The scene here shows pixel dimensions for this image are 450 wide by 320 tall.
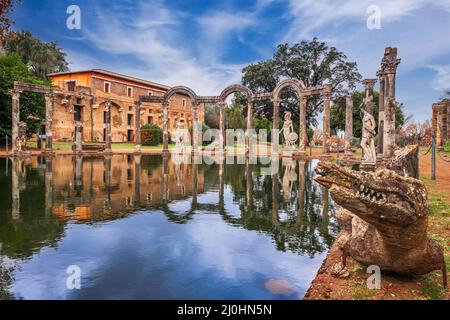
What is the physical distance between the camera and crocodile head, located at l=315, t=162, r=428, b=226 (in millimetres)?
3445

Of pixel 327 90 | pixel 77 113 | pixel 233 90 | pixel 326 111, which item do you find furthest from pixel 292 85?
pixel 77 113

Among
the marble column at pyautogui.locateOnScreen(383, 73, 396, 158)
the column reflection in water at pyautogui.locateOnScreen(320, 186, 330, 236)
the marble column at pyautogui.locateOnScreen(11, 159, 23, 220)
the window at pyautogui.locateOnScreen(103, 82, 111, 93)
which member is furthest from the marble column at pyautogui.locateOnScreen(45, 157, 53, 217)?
the window at pyautogui.locateOnScreen(103, 82, 111, 93)

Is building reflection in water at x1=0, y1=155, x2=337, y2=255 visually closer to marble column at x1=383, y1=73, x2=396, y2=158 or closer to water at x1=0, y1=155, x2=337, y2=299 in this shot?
water at x1=0, y1=155, x2=337, y2=299

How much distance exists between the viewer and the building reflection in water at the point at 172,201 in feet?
23.5

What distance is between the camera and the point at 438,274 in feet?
15.0

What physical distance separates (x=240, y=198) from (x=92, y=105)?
41.2m

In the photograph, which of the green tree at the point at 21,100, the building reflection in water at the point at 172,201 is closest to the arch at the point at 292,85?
the building reflection in water at the point at 172,201

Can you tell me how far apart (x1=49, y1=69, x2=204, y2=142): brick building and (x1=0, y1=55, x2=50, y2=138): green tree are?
20.5ft

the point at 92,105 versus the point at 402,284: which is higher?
the point at 92,105

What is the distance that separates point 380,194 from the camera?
3492mm

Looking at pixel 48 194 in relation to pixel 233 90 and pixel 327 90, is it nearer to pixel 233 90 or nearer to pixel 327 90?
pixel 327 90

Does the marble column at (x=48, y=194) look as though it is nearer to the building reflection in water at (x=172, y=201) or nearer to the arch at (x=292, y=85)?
the building reflection in water at (x=172, y=201)

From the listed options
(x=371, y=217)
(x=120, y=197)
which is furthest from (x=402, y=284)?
(x=120, y=197)
